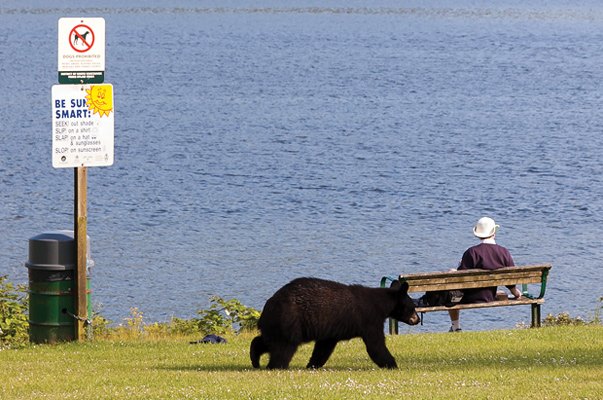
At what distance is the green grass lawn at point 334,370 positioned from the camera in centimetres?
1118

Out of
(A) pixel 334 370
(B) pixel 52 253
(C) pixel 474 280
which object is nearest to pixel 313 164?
(C) pixel 474 280

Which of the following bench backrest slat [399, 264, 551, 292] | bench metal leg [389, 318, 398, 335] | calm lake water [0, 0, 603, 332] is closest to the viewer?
bench backrest slat [399, 264, 551, 292]

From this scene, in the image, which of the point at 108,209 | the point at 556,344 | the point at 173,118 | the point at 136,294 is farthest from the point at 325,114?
the point at 556,344

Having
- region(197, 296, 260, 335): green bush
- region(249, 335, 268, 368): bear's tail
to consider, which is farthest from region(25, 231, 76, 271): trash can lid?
region(249, 335, 268, 368): bear's tail

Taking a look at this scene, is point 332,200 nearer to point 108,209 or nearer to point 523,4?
point 108,209

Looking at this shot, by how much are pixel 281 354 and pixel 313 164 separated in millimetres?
32634

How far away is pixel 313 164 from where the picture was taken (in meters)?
45.3

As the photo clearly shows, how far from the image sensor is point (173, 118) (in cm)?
5609

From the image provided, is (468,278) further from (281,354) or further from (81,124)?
(81,124)

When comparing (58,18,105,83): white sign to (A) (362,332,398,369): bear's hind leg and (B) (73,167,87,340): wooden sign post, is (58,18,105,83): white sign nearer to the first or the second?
(B) (73,167,87,340): wooden sign post

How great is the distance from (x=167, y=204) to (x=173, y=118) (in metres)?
19.2

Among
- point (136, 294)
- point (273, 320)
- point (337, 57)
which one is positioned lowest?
point (136, 294)

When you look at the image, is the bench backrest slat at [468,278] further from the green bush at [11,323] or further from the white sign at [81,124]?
the green bush at [11,323]

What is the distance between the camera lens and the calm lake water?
29.3m
